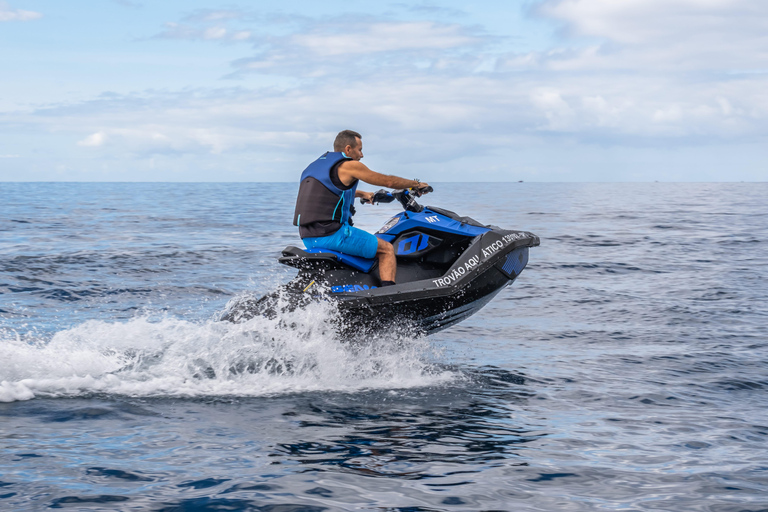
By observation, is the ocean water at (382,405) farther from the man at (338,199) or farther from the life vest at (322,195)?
the life vest at (322,195)

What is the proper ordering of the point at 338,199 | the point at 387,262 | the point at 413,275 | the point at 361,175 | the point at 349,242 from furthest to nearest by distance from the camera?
1. the point at 413,275
2. the point at 387,262
3. the point at 349,242
4. the point at 338,199
5. the point at 361,175

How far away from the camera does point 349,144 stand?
597 centimetres

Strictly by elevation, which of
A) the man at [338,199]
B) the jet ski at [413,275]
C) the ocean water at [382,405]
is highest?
the man at [338,199]

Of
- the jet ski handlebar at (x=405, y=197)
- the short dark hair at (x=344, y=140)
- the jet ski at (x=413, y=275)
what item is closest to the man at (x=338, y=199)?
the short dark hair at (x=344, y=140)

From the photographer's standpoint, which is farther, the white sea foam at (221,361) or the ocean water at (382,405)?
the white sea foam at (221,361)

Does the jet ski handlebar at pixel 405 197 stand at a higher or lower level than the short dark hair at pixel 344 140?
lower

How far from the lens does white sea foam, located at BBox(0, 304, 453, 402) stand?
210 inches

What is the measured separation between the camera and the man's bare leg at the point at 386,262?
6.16 m

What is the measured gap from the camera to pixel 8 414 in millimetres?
4605

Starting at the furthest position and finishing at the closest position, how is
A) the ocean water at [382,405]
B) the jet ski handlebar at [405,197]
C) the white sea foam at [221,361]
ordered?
the jet ski handlebar at [405,197]
the white sea foam at [221,361]
the ocean water at [382,405]

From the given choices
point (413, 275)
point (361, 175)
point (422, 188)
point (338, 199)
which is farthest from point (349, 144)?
point (413, 275)

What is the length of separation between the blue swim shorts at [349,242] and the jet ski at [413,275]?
0.06 meters

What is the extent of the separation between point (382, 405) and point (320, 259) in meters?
1.40

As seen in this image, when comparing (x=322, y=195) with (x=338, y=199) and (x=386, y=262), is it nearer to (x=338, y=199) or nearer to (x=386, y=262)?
(x=338, y=199)
